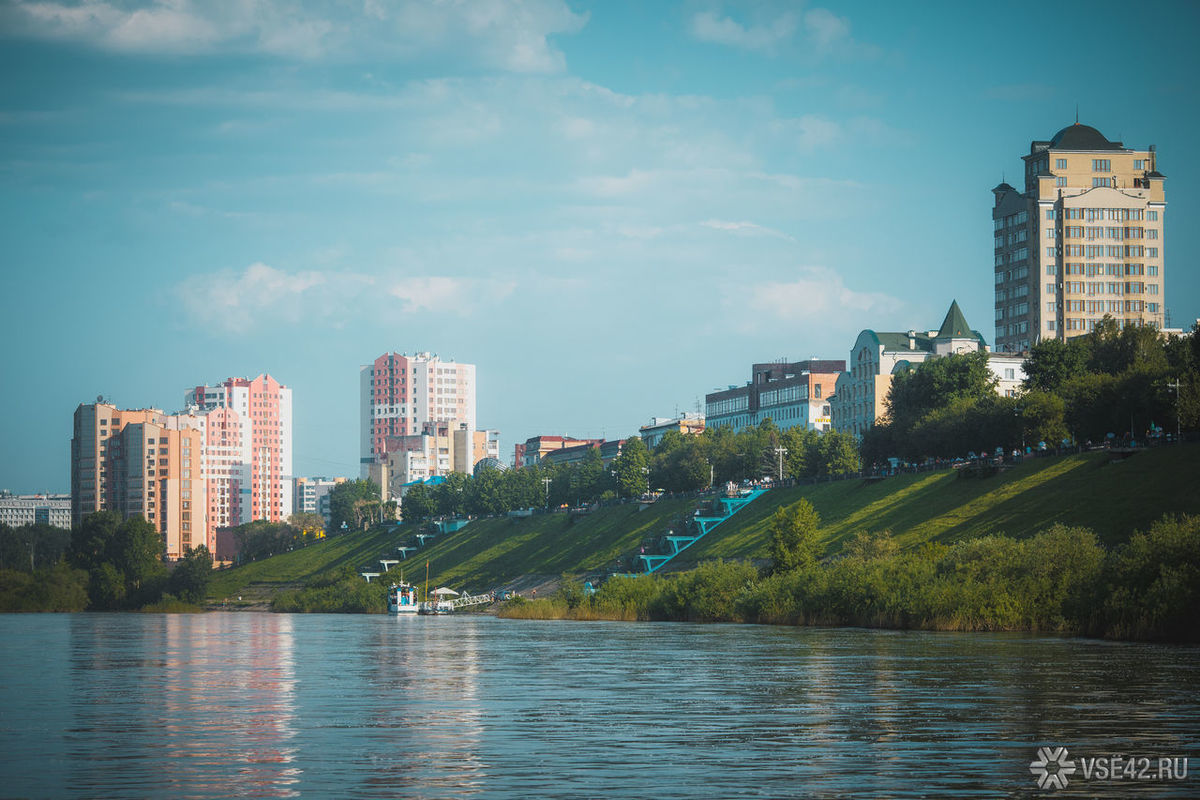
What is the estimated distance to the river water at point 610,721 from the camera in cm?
3017

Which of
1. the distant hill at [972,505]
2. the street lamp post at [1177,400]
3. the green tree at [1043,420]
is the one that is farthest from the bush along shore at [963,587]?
the green tree at [1043,420]

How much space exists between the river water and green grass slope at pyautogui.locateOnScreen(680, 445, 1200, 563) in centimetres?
3684

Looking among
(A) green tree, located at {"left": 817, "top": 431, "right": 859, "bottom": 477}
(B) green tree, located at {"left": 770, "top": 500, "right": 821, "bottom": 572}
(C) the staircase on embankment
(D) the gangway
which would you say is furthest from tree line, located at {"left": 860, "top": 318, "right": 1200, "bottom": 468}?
(D) the gangway

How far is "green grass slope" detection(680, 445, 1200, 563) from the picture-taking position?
348 ft

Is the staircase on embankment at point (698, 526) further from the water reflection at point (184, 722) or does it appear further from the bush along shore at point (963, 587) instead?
the water reflection at point (184, 722)

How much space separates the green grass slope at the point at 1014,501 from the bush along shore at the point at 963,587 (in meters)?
5.83

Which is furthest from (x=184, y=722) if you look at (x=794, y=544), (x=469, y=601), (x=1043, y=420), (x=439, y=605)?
(x=469, y=601)

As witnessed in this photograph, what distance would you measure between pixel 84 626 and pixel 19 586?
7389 centimetres

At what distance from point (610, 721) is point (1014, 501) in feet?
284

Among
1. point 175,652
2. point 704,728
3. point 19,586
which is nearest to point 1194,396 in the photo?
point 175,652

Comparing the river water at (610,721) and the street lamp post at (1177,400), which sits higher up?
the street lamp post at (1177,400)

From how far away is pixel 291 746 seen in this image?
3616 cm

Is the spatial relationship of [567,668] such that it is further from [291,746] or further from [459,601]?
[459,601]

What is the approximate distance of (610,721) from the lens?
41781mm
